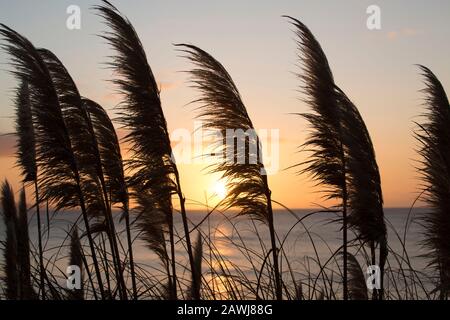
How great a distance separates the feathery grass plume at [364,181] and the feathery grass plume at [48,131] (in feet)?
7.72

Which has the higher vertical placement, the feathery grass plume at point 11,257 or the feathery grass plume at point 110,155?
the feathery grass plume at point 110,155

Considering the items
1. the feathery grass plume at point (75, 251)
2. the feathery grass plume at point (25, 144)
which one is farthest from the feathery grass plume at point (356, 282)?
the feathery grass plume at point (25, 144)

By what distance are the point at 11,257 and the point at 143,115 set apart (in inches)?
105

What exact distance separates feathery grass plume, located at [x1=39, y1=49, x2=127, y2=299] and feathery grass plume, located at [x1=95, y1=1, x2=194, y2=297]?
45cm

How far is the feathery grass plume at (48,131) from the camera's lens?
519 cm

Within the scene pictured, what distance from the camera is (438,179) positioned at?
5.33 metres

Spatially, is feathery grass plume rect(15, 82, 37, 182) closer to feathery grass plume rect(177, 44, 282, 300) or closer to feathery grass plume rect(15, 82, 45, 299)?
feathery grass plume rect(15, 82, 45, 299)

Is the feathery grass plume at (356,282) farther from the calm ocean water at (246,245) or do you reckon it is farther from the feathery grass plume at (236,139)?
the feathery grass plume at (236,139)
